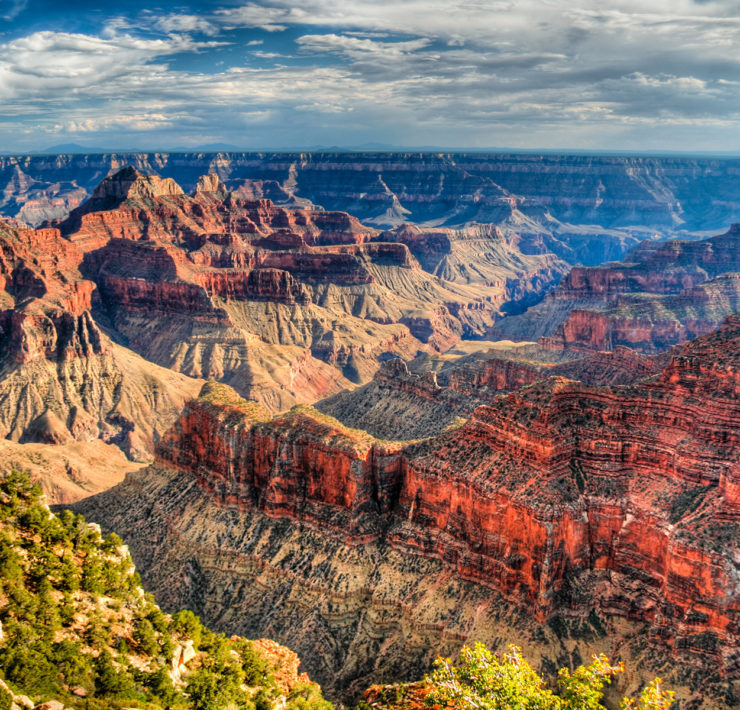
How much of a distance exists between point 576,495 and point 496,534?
709 cm

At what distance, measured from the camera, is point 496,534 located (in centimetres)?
5997

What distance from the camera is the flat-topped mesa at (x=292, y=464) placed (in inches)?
2682

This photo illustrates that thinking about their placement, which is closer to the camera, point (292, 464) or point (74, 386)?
point (292, 464)

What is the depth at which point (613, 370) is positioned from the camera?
111 m

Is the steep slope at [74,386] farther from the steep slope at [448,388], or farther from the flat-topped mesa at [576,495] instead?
the flat-topped mesa at [576,495]

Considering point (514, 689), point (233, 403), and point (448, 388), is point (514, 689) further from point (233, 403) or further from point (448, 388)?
point (448, 388)

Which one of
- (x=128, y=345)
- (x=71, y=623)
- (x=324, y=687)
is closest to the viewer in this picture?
(x=71, y=623)

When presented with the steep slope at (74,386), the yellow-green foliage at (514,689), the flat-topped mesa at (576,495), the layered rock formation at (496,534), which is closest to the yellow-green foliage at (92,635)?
the yellow-green foliage at (514,689)

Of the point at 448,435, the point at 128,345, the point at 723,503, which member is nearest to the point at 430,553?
the point at 448,435

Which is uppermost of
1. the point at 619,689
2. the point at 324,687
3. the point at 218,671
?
the point at 218,671

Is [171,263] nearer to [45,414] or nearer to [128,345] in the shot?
[128,345]

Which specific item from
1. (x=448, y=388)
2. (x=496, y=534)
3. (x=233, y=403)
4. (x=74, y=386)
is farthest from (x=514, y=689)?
(x=74, y=386)

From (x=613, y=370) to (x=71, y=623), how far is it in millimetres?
91471

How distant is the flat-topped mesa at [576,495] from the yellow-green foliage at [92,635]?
66.1ft
